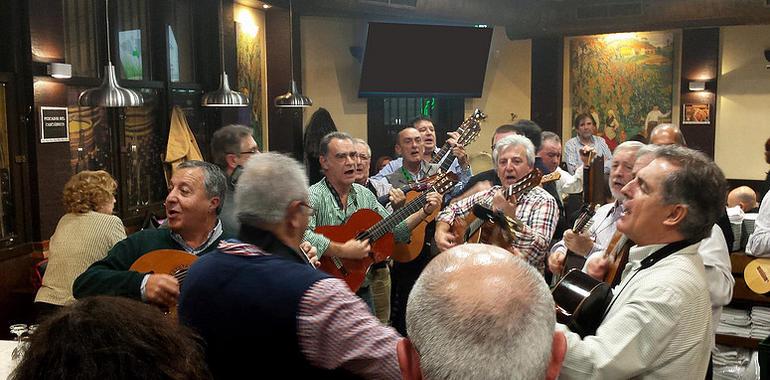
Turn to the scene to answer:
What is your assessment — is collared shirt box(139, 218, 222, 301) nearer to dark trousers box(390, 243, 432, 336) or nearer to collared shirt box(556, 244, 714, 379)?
collared shirt box(556, 244, 714, 379)

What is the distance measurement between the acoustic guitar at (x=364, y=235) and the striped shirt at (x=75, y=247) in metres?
1.14

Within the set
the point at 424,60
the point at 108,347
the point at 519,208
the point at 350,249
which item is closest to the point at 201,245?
the point at 350,249

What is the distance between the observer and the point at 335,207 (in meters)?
4.06

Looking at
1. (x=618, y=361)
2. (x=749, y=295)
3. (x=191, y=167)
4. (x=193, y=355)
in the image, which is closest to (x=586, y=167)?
(x=749, y=295)

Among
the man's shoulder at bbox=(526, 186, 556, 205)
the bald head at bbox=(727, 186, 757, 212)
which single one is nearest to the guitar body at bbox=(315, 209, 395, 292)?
the man's shoulder at bbox=(526, 186, 556, 205)

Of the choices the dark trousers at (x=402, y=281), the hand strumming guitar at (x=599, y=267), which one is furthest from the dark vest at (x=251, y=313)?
the dark trousers at (x=402, y=281)

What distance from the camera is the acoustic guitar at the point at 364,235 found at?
3887mm

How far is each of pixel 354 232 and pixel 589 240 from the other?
139 centimetres

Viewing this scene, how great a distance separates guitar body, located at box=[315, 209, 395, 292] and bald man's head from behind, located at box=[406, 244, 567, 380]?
2609 mm

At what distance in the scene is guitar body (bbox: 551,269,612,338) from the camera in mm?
2029

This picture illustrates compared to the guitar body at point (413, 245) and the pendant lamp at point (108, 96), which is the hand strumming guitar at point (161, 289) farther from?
→ the pendant lamp at point (108, 96)

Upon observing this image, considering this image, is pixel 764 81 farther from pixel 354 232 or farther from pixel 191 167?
pixel 191 167

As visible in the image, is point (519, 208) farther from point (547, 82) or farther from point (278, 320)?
point (547, 82)

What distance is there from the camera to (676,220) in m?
2.01
